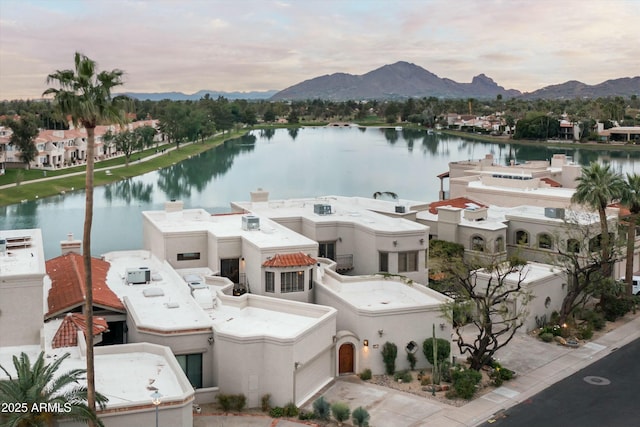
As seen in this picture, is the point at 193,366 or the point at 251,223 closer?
the point at 193,366

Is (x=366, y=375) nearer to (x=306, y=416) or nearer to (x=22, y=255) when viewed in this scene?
(x=306, y=416)

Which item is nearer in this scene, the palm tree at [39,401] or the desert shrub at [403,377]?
the palm tree at [39,401]

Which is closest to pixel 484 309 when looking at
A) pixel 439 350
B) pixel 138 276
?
pixel 439 350

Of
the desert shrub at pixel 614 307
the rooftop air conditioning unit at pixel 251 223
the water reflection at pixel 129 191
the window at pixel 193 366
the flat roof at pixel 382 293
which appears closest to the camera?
the window at pixel 193 366

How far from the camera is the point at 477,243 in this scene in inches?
1657

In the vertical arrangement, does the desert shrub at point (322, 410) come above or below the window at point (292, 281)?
below

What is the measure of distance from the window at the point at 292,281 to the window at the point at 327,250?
262 inches

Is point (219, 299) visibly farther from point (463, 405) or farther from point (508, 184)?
point (508, 184)

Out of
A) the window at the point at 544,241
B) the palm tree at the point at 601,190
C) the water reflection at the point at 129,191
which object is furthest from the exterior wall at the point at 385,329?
the water reflection at the point at 129,191

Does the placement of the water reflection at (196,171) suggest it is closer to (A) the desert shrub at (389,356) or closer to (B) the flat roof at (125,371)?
(A) the desert shrub at (389,356)

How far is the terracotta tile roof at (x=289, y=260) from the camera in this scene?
31.1 metres

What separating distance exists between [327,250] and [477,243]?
9775 millimetres

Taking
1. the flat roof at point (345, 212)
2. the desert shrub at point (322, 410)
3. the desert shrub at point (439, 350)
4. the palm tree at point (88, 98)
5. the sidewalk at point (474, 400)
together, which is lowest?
the sidewalk at point (474, 400)

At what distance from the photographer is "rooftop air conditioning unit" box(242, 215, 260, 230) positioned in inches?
1420
